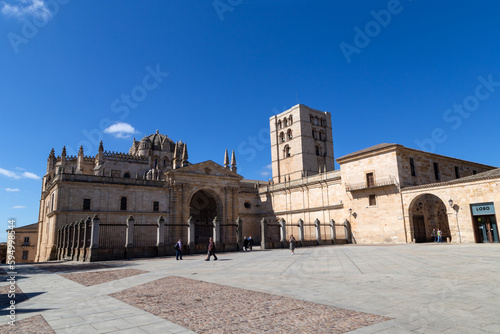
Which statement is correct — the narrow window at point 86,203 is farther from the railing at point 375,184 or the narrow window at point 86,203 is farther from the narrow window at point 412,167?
the narrow window at point 412,167

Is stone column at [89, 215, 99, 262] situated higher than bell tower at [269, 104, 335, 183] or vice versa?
bell tower at [269, 104, 335, 183]

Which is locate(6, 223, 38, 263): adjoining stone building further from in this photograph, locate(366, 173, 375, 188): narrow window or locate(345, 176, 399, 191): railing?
locate(366, 173, 375, 188): narrow window

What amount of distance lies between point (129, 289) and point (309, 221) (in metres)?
34.7

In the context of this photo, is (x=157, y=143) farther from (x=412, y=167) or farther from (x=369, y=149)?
(x=412, y=167)

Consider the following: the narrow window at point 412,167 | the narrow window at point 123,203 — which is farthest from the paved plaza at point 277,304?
the narrow window at point 123,203

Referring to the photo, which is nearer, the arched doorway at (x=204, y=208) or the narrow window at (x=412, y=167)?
the narrow window at (x=412, y=167)

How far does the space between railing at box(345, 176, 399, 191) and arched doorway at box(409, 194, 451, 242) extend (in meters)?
2.57

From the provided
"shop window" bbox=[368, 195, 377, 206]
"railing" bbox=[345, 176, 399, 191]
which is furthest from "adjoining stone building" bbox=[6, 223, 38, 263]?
"shop window" bbox=[368, 195, 377, 206]

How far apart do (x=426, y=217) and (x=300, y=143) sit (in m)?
31.0

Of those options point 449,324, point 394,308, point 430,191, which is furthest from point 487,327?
point 430,191

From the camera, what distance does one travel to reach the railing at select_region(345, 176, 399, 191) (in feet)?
103

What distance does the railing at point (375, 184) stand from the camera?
3133 cm

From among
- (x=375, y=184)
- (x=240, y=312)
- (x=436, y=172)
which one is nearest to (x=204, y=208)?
(x=375, y=184)

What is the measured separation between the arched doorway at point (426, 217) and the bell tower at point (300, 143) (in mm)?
27197
